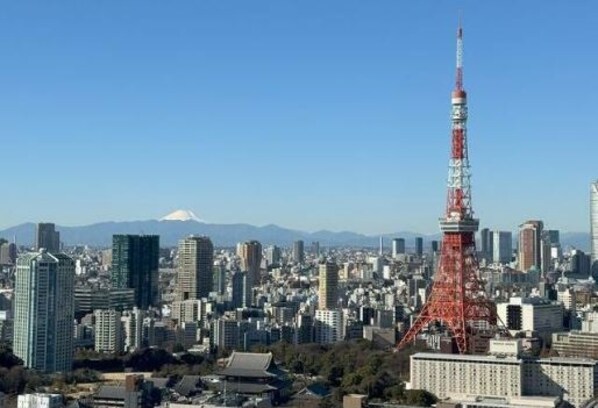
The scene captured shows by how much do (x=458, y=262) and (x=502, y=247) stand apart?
31933 mm

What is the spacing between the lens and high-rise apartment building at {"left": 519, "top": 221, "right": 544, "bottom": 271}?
38969mm

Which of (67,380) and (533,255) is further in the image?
(533,255)

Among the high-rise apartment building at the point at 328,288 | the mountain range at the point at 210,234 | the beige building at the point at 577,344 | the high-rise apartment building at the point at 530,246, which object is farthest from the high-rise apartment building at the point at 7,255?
the mountain range at the point at 210,234

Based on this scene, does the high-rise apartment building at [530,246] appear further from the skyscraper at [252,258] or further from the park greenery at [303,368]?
the park greenery at [303,368]

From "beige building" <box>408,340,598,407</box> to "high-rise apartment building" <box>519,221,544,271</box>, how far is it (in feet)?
81.2

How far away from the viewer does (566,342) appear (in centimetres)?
1847

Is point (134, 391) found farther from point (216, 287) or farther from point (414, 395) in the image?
point (216, 287)

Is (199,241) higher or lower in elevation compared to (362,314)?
higher

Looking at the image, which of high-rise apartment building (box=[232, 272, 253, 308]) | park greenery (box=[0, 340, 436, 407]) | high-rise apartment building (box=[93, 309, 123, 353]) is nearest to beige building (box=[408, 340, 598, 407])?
park greenery (box=[0, 340, 436, 407])

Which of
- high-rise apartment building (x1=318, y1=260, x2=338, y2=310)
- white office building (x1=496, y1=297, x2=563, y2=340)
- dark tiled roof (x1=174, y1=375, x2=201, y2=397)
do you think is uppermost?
high-rise apartment building (x1=318, y1=260, x2=338, y2=310)

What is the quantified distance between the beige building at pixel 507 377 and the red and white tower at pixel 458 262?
2.13 meters

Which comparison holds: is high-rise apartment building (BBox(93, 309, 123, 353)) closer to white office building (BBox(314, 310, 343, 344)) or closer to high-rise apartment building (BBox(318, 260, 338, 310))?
white office building (BBox(314, 310, 343, 344))

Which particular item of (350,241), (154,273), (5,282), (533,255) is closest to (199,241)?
(154,273)

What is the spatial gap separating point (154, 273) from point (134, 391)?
14752mm
